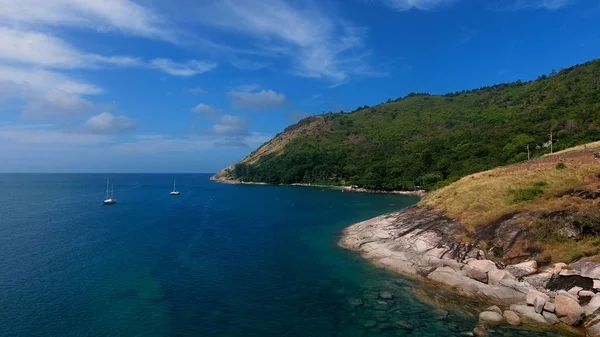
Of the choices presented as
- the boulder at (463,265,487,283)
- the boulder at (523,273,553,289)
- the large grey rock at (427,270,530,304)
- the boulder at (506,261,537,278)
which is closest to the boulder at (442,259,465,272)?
the boulder at (463,265,487,283)

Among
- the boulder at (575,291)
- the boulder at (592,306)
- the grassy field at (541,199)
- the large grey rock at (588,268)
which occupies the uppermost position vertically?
the grassy field at (541,199)

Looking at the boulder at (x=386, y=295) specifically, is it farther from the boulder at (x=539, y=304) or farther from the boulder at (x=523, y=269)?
the boulder at (x=523, y=269)

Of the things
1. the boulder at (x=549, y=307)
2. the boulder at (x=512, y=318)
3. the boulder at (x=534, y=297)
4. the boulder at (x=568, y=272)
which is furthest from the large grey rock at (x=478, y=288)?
the boulder at (x=568, y=272)

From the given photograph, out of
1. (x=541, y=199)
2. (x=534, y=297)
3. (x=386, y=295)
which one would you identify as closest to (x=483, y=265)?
(x=534, y=297)

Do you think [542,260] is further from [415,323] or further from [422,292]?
[415,323]

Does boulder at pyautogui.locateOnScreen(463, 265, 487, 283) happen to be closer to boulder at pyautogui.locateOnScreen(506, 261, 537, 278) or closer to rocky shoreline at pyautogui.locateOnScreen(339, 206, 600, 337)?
rocky shoreline at pyautogui.locateOnScreen(339, 206, 600, 337)

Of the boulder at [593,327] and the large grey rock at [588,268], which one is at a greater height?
the large grey rock at [588,268]
